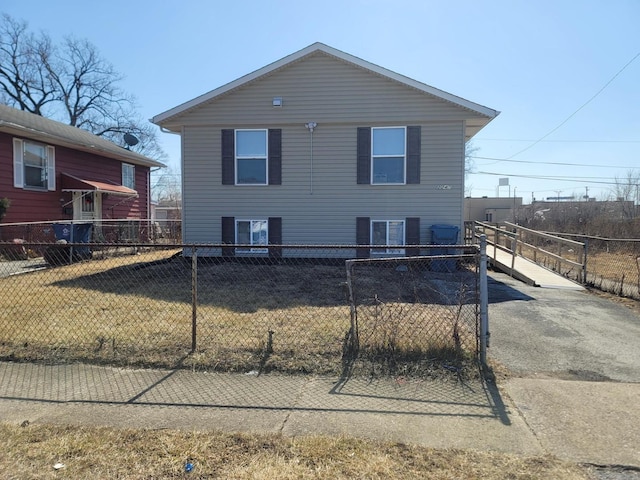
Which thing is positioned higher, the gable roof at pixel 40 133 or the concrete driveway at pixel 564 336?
the gable roof at pixel 40 133

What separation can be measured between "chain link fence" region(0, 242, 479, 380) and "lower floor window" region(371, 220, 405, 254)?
1.45 metres

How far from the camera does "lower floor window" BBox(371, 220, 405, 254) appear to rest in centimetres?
1176

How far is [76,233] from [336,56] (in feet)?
30.3

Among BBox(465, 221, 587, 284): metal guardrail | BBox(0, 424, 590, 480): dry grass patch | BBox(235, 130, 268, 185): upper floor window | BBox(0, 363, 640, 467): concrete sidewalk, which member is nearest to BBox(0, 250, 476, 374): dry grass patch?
BBox(0, 363, 640, 467): concrete sidewalk

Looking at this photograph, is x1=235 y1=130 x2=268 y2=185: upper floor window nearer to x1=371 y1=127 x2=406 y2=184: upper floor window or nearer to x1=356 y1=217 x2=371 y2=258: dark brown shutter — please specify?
x1=356 y1=217 x2=371 y2=258: dark brown shutter

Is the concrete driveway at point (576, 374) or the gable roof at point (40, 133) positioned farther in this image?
the gable roof at point (40, 133)

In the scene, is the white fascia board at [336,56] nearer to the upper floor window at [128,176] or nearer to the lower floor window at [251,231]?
the lower floor window at [251,231]

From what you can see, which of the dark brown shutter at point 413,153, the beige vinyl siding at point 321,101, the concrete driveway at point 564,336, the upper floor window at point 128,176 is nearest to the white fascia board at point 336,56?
the beige vinyl siding at point 321,101

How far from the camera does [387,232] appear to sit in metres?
11.8

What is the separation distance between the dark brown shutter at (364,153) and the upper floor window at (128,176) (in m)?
14.5

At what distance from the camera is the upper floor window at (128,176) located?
20922 millimetres

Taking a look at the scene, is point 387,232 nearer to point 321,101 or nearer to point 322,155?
point 322,155

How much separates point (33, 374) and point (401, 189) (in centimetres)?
953

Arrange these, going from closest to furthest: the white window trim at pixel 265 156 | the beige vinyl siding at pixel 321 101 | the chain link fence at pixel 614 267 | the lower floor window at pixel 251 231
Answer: the chain link fence at pixel 614 267, the beige vinyl siding at pixel 321 101, the white window trim at pixel 265 156, the lower floor window at pixel 251 231
